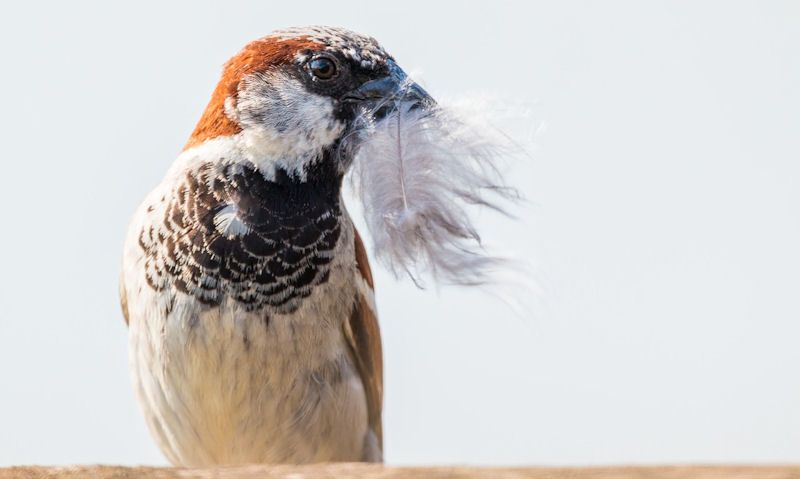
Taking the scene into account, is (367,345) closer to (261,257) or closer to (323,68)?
(261,257)

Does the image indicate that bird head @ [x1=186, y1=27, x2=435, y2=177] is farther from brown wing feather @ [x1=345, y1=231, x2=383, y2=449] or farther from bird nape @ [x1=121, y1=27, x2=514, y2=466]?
brown wing feather @ [x1=345, y1=231, x2=383, y2=449]

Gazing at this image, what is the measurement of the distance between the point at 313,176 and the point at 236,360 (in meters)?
0.77

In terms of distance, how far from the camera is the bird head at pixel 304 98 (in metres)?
4.68

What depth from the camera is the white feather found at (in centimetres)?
418

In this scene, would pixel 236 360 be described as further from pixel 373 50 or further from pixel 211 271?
pixel 373 50

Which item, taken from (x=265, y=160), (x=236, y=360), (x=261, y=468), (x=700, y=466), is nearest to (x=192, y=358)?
(x=236, y=360)

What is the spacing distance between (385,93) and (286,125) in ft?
1.33

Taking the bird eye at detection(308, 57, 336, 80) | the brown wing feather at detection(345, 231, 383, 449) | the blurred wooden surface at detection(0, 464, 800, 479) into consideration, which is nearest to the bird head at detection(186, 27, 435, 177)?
the bird eye at detection(308, 57, 336, 80)

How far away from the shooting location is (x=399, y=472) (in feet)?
7.73

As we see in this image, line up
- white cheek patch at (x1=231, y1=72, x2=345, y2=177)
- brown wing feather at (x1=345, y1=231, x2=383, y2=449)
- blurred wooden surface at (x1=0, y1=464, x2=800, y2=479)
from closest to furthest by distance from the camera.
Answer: blurred wooden surface at (x1=0, y1=464, x2=800, y2=479) → white cheek patch at (x1=231, y1=72, x2=345, y2=177) → brown wing feather at (x1=345, y1=231, x2=383, y2=449)

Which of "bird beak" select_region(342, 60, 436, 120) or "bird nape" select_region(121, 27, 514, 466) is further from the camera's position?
"bird beak" select_region(342, 60, 436, 120)

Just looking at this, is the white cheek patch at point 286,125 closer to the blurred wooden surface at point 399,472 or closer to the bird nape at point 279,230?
the bird nape at point 279,230

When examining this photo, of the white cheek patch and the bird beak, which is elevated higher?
the bird beak

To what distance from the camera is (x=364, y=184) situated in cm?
455
